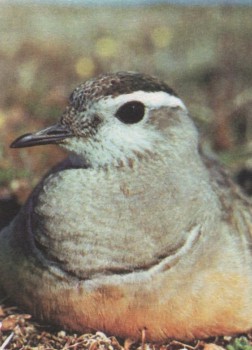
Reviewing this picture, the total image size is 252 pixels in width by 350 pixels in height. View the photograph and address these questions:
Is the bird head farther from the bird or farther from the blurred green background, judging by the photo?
the blurred green background

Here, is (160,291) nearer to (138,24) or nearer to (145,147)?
(145,147)

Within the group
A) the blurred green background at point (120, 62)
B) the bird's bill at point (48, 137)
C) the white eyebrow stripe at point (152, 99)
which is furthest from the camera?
the blurred green background at point (120, 62)

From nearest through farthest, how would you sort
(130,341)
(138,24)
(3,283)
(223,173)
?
(130,341)
(3,283)
(223,173)
(138,24)

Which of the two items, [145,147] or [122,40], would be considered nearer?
[145,147]

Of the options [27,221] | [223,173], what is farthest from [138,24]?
[27,221]

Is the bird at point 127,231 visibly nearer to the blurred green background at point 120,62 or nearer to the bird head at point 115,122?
the bird head at point 115,122

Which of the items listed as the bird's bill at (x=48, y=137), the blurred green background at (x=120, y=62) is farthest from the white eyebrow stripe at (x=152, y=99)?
the blurred green background at (x=120, y=62)
